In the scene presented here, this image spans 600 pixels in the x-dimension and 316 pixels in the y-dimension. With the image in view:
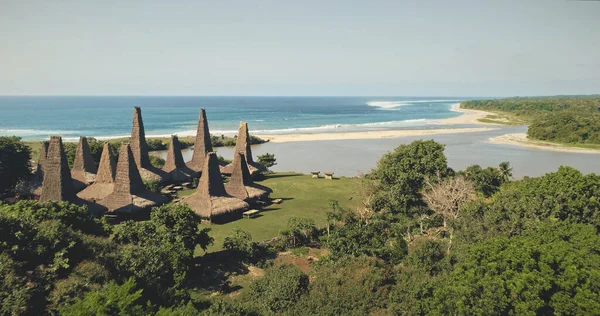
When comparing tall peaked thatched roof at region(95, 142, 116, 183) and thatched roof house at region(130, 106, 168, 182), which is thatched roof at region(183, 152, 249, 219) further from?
thatched roof house at region(130, 106, 168, 182)

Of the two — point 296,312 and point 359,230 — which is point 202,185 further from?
point 296,312

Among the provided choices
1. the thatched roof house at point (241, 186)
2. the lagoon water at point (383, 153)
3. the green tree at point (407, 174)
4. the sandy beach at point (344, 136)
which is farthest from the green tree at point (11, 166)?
the sandy beach at point (344, 136)

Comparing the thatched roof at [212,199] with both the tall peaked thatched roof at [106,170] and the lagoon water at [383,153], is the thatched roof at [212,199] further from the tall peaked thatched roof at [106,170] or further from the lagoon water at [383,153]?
the lagoon water at [383,153]

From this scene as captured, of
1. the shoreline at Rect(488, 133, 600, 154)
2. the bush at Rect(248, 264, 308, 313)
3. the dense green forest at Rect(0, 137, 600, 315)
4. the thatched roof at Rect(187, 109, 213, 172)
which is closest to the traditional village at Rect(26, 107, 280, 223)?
the thatched roof at Rect(187, 109, 213, 172)

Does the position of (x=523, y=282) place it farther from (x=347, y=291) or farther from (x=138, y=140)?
(x=138, y=140)

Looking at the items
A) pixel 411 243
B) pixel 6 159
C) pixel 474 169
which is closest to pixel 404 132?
pixel 474 169
